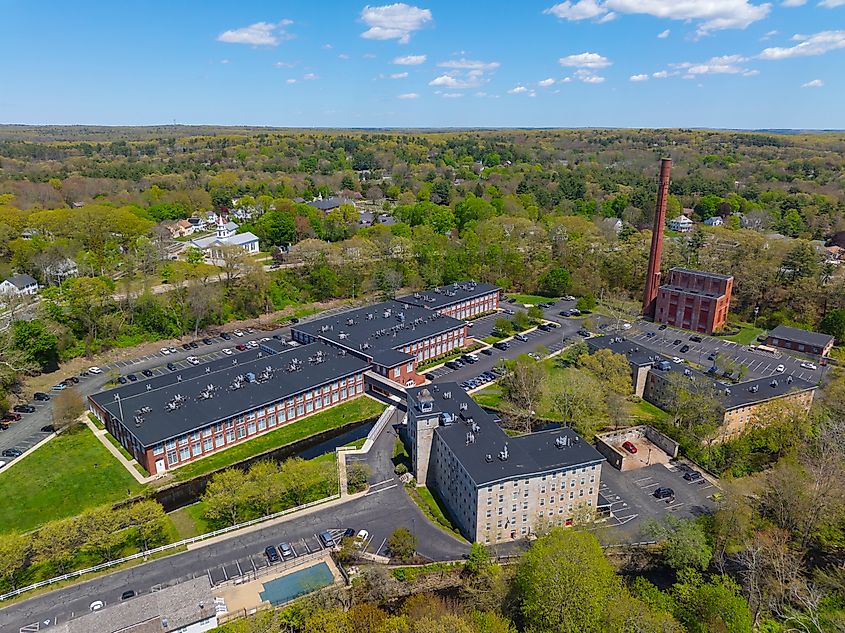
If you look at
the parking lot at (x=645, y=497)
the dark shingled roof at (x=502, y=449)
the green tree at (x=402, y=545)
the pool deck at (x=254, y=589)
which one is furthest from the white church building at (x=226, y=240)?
the parking lot at (x=645, y=497)

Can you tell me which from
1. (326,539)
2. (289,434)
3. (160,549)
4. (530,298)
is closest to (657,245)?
(530,298)

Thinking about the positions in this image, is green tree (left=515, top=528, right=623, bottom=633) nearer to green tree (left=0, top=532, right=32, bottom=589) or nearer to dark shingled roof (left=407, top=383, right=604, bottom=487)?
dark shingled roof (left=407, top=383, right=604, bottom=487)

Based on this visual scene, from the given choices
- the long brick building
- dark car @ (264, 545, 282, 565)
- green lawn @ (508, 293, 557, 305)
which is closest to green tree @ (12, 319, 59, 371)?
dark car @ (264, 545, 282, 565)

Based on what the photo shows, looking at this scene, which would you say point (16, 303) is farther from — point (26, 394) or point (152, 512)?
point (152, 512)

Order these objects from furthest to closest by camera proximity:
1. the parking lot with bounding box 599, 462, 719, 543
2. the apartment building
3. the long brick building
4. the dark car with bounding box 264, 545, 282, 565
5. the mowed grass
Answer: the long brick building → the mowed grass → the parking lot with bounding box 599, 462, 719, 543 → the apartment building → the dark car with bounding box 264, 545, 282, 565

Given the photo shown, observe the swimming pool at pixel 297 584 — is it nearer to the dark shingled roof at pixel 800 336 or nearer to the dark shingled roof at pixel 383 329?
the dark shingled roof at pixel 383 329

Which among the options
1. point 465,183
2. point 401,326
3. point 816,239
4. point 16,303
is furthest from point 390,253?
point 816,239
